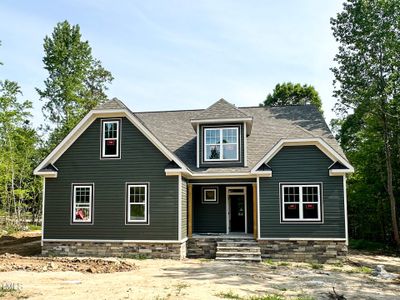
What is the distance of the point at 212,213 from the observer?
17.7m

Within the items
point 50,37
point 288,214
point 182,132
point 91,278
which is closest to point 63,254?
point 91,278

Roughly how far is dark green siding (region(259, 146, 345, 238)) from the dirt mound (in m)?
5.88

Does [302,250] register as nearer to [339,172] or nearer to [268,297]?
[339,172]

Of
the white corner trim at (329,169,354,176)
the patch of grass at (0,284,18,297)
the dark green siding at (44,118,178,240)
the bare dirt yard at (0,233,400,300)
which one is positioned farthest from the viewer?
the dark green siding at (44,118,178,240)

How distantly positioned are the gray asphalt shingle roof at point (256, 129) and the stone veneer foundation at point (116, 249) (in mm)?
3681

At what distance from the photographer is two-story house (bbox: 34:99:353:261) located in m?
15.2

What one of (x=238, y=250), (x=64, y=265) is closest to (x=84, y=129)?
(x=64, y=265)

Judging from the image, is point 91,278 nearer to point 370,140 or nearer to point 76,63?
point 370,140

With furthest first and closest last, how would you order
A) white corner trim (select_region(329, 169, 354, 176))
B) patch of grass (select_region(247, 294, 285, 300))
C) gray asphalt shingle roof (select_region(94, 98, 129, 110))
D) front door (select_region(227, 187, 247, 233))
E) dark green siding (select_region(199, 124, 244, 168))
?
front door (select_region(227, 187, 247, 233)) < dark green siding (select_region(199, 124, 244, 168)) < gray asphalt shingle roof (select_region(94, 98, 129, 110)) < white corner trim (select_region(329, 169, 354, 176)) < patch of grass (select_region(247, 294, 285, 300))

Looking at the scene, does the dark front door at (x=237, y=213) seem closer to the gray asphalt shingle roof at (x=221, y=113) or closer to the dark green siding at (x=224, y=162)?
the dark green siding at (x=224, y=162)

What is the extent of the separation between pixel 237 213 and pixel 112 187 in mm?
6064

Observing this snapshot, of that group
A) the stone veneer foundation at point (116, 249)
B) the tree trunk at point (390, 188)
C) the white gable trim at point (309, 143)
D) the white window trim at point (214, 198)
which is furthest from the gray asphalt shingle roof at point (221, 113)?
the tree trunk at point (390, 188)

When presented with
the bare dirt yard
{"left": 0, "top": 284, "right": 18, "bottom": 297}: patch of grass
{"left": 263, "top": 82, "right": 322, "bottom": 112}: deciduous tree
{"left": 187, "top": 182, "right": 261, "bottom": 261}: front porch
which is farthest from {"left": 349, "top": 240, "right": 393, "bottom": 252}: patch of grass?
{"left": 263, "top": 82, "right": 322, "bottom": 112}: deciduous tree

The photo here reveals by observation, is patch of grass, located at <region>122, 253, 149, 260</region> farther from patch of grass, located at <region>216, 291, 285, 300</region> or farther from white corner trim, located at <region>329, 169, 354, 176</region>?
white corner trim, located at <region>329, 169, 354, 176</region>
